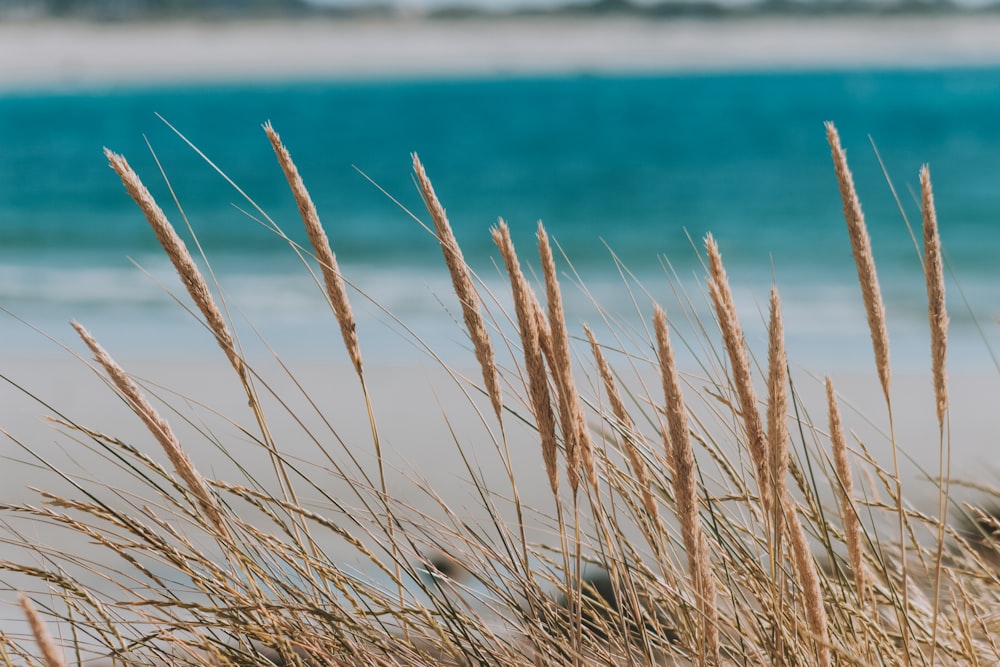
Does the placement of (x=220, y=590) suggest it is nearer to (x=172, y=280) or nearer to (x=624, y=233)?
(x=172, y=280)

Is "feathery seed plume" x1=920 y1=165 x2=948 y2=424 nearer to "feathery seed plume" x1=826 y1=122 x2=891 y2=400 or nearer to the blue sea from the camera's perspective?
"feathery seed plume" x1=826 y1=122 x2=891 y2=400

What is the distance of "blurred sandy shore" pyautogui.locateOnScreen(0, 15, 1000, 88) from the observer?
4338 centimetres

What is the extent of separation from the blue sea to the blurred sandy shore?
9.28 m

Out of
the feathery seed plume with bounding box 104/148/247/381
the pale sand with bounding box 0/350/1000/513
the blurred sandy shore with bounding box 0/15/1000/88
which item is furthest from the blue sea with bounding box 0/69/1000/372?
Answer: the blurred sandy shore with bounding box 0/15/1000/88

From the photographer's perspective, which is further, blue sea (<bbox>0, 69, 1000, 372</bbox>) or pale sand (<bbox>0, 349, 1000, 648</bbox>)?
blue sea (<bbox>0, 69, 1000, 372</bbox>)

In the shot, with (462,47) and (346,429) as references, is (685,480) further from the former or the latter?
(462,47)

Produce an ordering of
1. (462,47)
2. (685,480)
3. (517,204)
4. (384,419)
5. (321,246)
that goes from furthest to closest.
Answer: (462,47) < (517,204) < (384,419) < (321,246) < (685,480)

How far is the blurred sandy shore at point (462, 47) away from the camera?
43375 millimetres

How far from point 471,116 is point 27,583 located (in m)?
25.9

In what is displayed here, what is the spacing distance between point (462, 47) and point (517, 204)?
36.9m

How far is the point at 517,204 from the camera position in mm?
16422

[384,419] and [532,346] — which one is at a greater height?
[384,419]

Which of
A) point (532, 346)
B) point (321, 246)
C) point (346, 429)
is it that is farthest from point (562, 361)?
point (346, 429)

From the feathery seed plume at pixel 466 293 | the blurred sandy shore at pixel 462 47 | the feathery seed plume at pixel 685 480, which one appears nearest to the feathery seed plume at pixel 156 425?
the feathery seed plume at pixel 466 293
